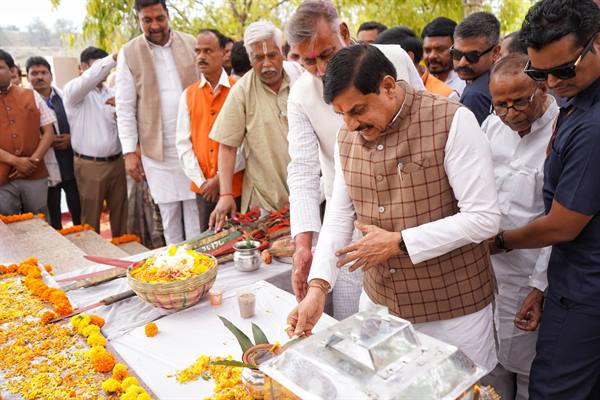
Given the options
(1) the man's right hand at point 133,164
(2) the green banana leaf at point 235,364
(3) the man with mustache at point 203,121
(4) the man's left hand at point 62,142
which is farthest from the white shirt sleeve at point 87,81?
(2) the green banana leaf at point 235,364

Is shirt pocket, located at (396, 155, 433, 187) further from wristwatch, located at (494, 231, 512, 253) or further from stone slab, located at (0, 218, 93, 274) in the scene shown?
stone slab, located at (0, 218, 93, 274)

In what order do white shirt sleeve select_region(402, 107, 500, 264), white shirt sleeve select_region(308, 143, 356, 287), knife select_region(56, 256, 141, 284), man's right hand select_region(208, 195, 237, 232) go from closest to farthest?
white shirt sleeve select_region(402, 107, 500, 264) → white shirt sleeve select_region(308, 143, 356, 287) → knife select_region(56, 256, 141, 284) → man's right hand select_region(208, 195, 237, 232)

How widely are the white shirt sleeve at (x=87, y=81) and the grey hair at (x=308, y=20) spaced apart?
8.77 ft

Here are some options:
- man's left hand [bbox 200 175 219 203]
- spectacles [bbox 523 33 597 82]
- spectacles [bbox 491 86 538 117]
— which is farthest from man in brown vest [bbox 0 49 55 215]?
spectacles [bbox 523 33 597 82]

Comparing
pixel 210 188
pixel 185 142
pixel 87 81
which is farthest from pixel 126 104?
pixel 87 81

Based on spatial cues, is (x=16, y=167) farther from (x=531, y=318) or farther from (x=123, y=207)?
(x=531, y=318)

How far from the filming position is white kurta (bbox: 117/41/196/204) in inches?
143

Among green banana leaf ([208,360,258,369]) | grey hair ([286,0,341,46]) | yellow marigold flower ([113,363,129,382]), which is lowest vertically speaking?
yellow marigold flower ([113,363,129,382])

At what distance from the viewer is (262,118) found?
2.97 meters

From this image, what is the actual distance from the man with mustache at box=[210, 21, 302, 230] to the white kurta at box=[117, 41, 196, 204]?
0.95m

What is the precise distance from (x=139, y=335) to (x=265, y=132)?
1.58m

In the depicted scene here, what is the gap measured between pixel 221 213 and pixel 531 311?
1.62m

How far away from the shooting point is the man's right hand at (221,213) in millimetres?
2666

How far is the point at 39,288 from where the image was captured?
2.13 m
